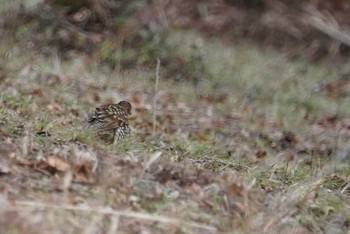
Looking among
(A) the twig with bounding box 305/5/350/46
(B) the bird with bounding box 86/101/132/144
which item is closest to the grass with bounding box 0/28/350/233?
(B) the bird with bounding box 86/101/132/144

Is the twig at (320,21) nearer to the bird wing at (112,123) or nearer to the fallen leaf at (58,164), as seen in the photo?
the bird wing at (112,123)

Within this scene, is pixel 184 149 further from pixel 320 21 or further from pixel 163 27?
pixel 320 21

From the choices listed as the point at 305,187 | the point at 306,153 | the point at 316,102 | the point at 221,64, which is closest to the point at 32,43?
the point at 221,64

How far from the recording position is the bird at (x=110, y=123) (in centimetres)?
750

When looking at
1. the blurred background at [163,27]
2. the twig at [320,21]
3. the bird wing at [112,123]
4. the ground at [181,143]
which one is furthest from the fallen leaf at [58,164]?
the twig at [320,21]

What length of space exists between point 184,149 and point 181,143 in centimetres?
32

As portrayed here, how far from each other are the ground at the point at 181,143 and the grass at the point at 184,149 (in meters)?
0.01

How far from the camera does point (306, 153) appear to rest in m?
9.17

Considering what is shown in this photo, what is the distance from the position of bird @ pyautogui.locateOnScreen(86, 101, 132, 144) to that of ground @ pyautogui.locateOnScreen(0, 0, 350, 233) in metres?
0.15

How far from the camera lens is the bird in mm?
7504

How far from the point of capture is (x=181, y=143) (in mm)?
8195

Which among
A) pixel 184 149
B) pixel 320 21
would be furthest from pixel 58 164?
pixel 320 21

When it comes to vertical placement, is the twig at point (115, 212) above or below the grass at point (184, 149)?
above

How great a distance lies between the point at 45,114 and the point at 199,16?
23.7 ft
